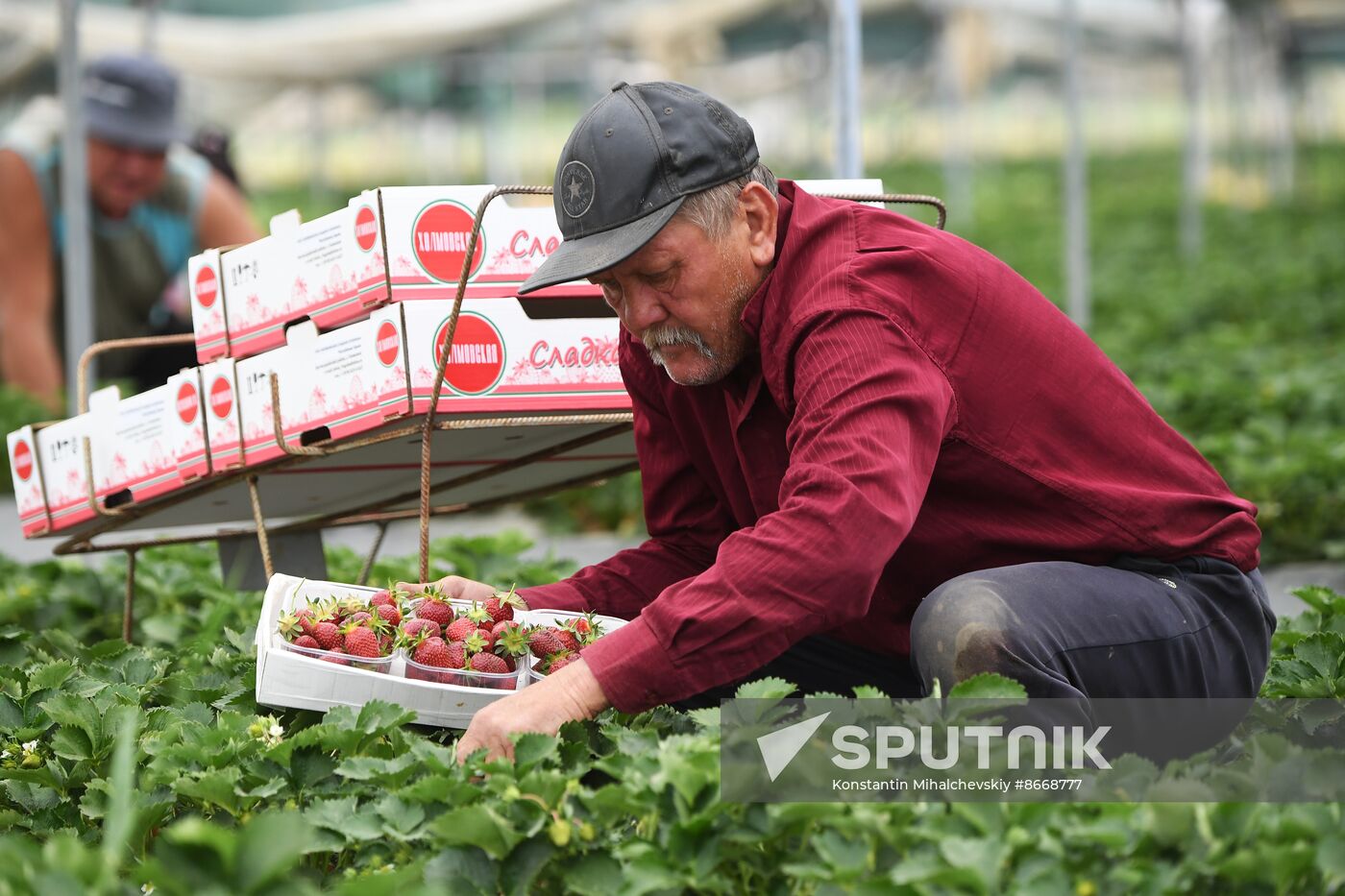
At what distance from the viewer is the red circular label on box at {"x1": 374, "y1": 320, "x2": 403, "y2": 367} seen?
3.26 meters

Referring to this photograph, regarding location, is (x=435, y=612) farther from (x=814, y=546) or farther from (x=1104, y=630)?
(x=1104, y=630)

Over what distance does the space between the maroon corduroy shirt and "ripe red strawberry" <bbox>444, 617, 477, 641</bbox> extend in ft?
1.06

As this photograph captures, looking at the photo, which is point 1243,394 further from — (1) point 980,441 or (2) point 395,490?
(1) point 980,441

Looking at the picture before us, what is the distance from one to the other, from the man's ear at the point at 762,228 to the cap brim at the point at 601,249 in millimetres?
166

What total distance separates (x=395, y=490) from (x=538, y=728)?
6.01 feet

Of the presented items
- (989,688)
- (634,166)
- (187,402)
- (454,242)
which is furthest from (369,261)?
(989,688)

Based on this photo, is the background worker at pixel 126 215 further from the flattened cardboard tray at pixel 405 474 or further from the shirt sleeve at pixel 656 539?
the shirt sleeve at pixel 656 539

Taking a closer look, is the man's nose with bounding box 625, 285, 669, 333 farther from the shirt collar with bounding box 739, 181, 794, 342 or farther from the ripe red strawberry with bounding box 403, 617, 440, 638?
the ripe red strawberry with bounding box 403, 617, 440, 638

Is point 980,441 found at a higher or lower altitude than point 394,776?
higher

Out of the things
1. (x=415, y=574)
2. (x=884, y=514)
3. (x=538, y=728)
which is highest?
(x=884, y=514)

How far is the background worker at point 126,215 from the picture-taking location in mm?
6719

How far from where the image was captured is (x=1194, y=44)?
1675 centimetres

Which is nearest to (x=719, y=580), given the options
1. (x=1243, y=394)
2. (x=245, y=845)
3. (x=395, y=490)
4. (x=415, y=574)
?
(x=245, y=845)

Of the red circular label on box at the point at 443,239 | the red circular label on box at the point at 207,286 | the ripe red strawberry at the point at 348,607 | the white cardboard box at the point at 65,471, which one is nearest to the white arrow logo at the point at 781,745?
the ripe red strawberry at the point at 348,607
